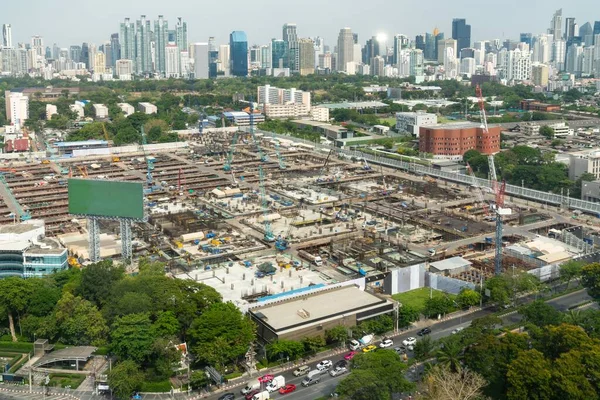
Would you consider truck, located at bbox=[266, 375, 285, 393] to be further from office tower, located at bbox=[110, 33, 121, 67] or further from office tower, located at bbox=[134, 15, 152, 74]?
office tower, located at bbox=[110, 33, 121, 67]

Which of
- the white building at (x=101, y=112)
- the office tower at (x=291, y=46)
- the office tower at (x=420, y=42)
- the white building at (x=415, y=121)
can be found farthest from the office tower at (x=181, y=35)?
the white building at (x=415, y=121)

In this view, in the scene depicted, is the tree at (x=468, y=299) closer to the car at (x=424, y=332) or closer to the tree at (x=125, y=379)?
the car at (x=424, y=332)

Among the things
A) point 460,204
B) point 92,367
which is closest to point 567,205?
point 460,204

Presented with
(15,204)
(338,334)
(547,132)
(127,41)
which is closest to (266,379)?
(338,334)

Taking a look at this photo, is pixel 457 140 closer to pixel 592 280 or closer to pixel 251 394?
pixel 592 280

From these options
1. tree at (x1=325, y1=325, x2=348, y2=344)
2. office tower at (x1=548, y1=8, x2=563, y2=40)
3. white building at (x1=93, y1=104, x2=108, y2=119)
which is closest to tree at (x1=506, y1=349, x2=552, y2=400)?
tree at (x1=325, y1=325, x2=348, y2=344)

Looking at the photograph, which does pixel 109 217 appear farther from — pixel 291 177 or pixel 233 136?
pixel 233 136

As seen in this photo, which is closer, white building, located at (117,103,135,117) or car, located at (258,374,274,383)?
car, located at (258,374,274,383)
